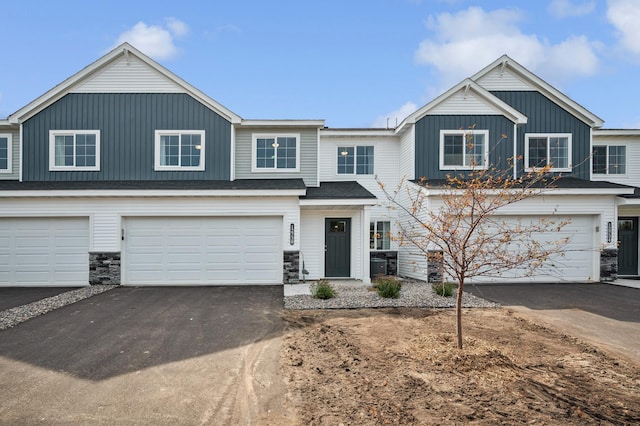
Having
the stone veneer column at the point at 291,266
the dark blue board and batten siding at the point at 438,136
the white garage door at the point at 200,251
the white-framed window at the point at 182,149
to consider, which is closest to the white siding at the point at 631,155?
the dark blue board and batten siding at the point at 438,136

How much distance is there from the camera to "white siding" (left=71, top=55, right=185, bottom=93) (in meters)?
13.3

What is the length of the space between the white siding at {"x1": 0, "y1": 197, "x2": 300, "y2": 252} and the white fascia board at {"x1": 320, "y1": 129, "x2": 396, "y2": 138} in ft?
13.4

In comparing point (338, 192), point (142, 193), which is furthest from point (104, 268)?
point (338, 192)

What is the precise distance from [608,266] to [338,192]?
387 inches

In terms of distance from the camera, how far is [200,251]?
1205 centimetres

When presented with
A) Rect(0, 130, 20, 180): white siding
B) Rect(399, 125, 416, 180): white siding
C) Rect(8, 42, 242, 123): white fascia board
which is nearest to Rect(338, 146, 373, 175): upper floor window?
Rect(399, 125, 416, 180): white siding

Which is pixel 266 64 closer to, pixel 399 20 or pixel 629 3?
pixel 399 20

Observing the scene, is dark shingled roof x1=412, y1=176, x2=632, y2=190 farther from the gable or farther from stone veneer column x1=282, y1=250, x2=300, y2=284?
stone veneer column x1=282, y1=250, x2=300, y2=284

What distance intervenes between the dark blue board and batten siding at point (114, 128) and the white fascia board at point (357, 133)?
16.8ft

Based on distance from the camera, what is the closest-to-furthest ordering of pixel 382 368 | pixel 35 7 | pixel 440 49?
pixel 382 368 → pixel 35 7 → pixel 440 49

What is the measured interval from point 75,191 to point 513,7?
15.9 meters

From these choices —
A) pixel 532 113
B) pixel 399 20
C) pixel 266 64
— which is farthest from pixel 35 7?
pixel 532 113

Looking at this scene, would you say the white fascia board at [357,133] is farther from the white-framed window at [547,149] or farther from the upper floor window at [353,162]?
the white-framed window at [547,149]

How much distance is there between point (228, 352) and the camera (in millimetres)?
A: 5727
